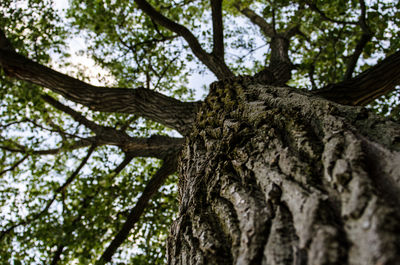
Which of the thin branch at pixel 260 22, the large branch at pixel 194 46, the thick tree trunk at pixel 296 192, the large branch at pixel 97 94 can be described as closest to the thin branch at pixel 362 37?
the large branch at pixel 194 46

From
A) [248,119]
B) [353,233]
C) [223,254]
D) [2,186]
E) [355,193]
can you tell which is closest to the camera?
[353,233]

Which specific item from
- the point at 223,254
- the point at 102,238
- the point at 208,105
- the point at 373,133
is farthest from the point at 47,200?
the point at 373,133

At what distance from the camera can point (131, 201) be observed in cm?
585

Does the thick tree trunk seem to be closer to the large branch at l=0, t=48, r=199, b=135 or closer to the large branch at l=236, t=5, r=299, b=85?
the large branch at l=0, t=48, r=199, b=135

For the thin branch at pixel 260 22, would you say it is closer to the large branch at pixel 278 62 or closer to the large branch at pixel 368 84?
the large branch at pixel 278 62

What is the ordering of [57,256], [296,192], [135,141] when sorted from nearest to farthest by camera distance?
[296,192] → [57,256] → [135,141]

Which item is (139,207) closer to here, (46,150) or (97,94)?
(97,94)

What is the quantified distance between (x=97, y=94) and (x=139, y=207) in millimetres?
2107

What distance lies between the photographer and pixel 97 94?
458 cm

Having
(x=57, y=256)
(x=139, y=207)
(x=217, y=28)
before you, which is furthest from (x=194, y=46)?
(x=57, y=256)

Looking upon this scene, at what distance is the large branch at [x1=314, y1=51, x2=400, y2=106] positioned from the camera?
3.97 metres

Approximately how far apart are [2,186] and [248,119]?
729 cm

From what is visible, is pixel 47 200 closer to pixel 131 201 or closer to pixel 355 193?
pixel 131 201

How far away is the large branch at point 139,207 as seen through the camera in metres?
4.47
